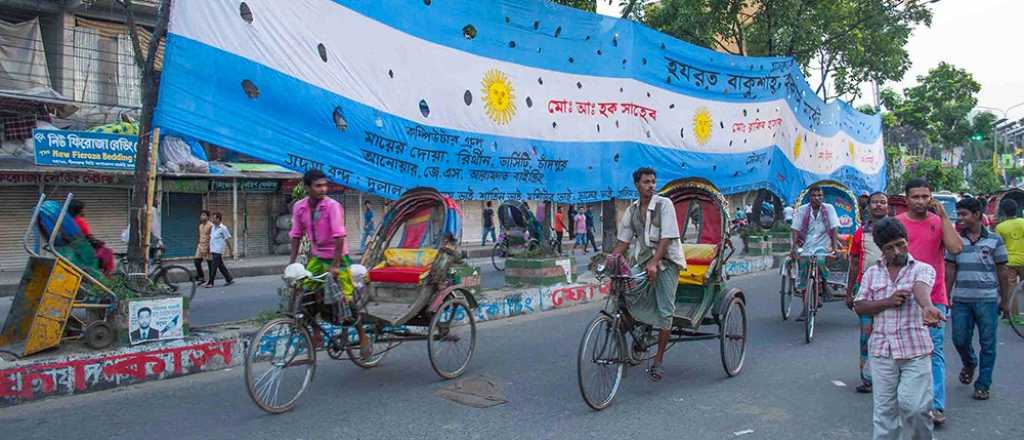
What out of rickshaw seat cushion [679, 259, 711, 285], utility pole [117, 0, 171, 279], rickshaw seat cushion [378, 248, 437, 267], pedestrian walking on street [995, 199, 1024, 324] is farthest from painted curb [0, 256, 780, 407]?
pedestrian walking on street [995, 199, 1024, 324]

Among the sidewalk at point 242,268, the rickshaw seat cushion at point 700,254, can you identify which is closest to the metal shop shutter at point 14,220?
the sidewalk at point 242,268

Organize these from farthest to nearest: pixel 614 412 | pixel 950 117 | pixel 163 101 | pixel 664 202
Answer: pixel 950 117 → pixel 163 101 → pixel 664 202 → pixel 614 412

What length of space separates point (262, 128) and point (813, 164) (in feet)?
48.6

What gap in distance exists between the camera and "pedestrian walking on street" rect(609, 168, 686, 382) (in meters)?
5.77

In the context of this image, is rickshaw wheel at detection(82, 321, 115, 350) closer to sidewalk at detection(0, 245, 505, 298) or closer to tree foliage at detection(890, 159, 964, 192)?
sidewalk at detection(0, 245, 505, 298)

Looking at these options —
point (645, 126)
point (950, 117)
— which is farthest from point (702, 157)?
point (950, 117)

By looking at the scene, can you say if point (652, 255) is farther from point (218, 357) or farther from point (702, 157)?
point (702, 157)

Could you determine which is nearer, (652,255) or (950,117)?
(652,255)

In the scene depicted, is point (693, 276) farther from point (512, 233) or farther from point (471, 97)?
point (512, 233)

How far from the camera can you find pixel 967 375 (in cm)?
604

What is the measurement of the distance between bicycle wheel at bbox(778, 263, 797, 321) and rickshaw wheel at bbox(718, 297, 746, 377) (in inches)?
114

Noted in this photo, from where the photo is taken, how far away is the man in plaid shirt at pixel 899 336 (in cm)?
379

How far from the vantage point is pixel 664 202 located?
5.84m

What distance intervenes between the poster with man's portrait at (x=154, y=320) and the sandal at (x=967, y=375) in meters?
6.97
